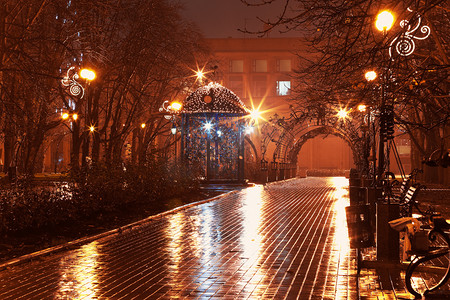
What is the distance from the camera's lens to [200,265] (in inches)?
384

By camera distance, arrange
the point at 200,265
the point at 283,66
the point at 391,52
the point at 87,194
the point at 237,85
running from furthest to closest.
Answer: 1. the point at 237,85
2. the point at 283,66
3. the point at 87,194
4. the point at 391,52
5. the point at 200,265

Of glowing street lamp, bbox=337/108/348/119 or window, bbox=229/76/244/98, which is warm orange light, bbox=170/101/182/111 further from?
window, bbox=229/76/244/98

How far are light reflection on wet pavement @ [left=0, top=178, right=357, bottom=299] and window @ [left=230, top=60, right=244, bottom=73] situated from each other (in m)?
86.8

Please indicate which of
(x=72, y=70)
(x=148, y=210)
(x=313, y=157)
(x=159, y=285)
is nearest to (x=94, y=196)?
(x=148, y=210)

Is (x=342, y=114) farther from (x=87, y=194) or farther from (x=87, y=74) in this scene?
(x=87, y=194)

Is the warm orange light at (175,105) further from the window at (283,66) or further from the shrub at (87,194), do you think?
the window at (283,66)

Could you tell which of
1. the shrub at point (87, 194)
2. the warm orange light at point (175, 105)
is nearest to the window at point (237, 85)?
the warm orange light at point (175, 105)

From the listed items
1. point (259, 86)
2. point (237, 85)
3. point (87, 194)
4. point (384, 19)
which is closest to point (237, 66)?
point (237, 85)

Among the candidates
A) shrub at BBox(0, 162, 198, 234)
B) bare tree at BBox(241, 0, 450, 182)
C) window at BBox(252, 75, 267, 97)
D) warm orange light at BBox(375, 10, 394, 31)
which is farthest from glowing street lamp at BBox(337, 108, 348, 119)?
window at BBox(252, 75, 267, 97)

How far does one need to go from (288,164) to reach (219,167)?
1986cm

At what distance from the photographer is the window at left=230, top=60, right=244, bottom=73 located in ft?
334

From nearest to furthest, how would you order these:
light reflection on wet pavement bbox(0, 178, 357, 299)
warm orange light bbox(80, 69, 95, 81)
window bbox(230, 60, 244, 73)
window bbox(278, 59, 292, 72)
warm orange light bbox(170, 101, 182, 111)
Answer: light reflection on wet pavement bbox(0, 178, 357, 299), warm orange light bbox(80, 69, 95, 81), warm orange light bbox(170, 101, 182, 111), window bbox(278, 59, 292, 72), window bbox(230, 60, 244, 73)

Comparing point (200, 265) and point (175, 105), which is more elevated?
point (175, 105)

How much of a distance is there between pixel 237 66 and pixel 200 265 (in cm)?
9363
